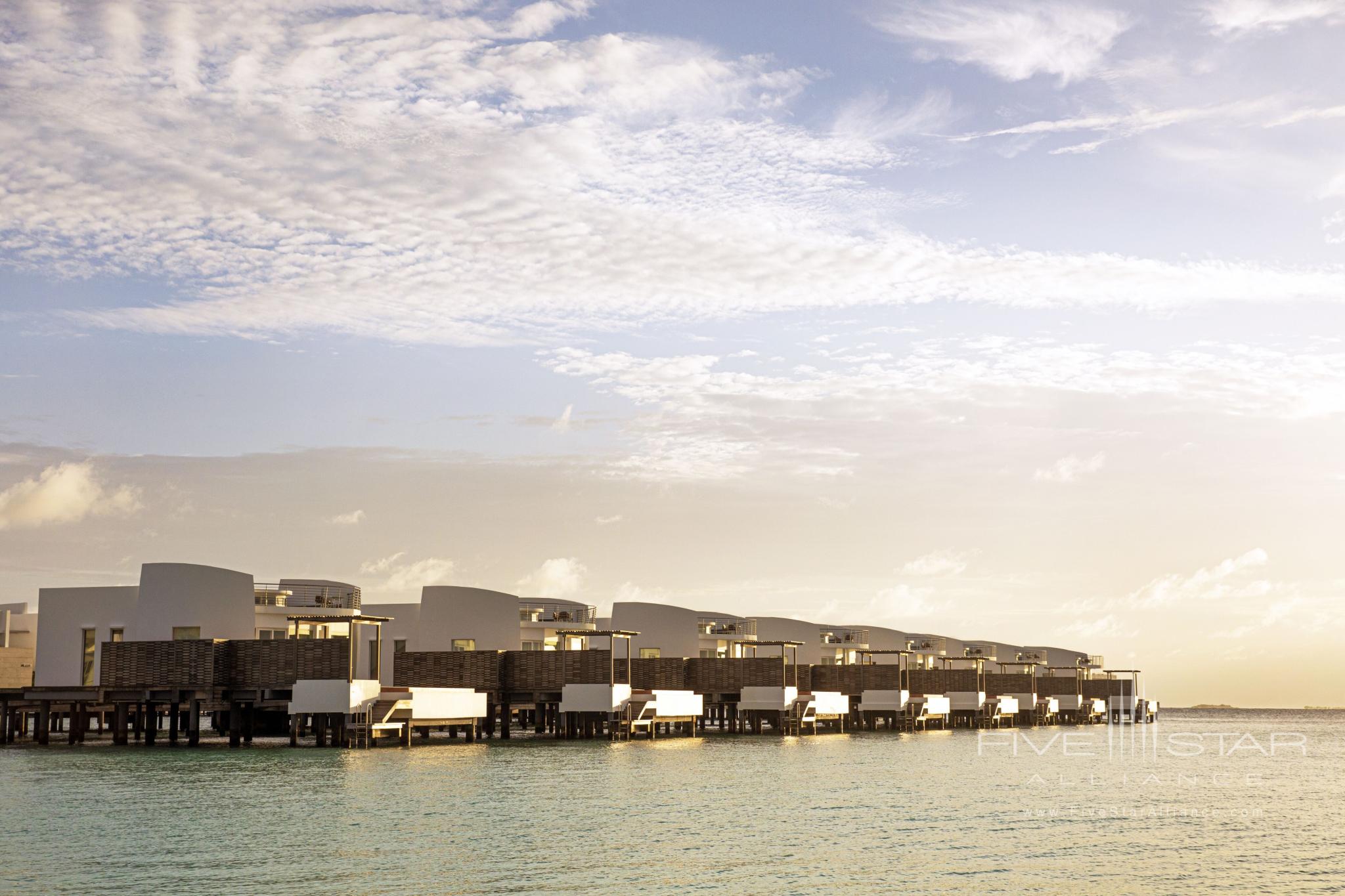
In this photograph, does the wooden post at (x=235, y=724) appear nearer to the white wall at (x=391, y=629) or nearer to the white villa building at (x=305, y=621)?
the white villa building at (x=305, y=621)

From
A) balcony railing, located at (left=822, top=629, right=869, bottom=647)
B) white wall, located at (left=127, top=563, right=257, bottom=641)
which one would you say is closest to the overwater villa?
white wall, located at (left=127, top=563, right=257, bottom=641)

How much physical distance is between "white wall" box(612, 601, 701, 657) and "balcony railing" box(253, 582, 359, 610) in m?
17.8

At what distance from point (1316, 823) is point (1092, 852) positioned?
10510 mm

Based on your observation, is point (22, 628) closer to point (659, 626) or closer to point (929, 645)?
point (659, 626)

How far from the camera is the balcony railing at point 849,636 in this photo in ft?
374

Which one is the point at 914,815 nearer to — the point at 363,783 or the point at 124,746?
the point at 363,783

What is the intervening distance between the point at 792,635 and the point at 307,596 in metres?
43.8

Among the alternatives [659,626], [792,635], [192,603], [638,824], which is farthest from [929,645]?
[638,824]

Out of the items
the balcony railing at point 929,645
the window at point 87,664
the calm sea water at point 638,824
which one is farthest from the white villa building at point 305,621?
the balcony railing at point 929,645

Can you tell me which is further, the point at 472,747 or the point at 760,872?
the point at 472,747

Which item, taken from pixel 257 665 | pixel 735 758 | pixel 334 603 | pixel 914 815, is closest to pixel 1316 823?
pixel 914 815

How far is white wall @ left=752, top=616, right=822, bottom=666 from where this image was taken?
4109 inches

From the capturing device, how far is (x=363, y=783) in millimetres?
38125

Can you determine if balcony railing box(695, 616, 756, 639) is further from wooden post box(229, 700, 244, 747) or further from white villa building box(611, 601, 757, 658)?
wooden post box(229, 700, 244, 747)
